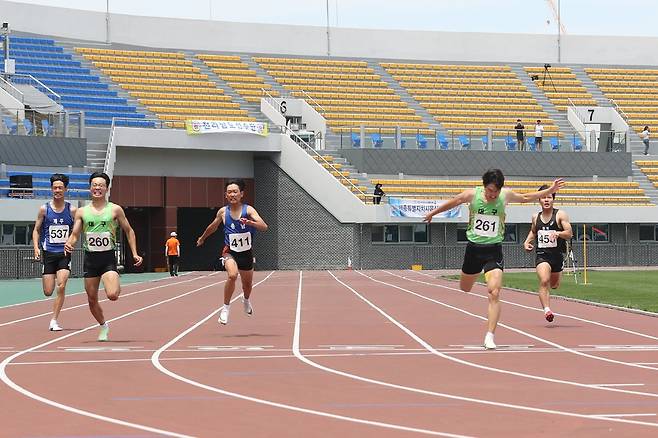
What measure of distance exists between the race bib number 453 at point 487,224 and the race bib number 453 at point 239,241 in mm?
3862

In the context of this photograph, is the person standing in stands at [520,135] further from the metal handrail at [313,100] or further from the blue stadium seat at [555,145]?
the metal handrail at [313,100]

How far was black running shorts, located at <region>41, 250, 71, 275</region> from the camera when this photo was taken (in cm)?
1819

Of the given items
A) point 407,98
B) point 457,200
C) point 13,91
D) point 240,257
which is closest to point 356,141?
point 407,98

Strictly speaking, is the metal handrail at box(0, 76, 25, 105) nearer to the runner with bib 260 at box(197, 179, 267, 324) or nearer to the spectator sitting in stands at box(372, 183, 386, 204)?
the spectator sitting in stands at box(372, 183, 386, 204)

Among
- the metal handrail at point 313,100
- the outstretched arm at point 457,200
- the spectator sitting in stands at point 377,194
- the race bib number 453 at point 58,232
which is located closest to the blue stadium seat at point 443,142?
the spectator sitting in stands at point 377,194

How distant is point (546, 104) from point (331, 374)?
54.7 m

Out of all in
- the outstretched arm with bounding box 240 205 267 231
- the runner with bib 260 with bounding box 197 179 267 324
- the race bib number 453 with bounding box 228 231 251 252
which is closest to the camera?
the outstretched arm with bounding box 240 205 267 231

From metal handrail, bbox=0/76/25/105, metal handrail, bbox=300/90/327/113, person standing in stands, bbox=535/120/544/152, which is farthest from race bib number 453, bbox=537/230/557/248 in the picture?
metal handrail, bbox=300/90/327/113

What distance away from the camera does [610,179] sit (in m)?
57.7

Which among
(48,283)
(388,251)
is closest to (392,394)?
(48,283)

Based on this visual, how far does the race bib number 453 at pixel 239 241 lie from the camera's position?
693 inches

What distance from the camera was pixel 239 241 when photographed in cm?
1766

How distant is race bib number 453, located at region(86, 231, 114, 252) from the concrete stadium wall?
47666 mm

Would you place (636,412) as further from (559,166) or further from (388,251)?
(559,166)
